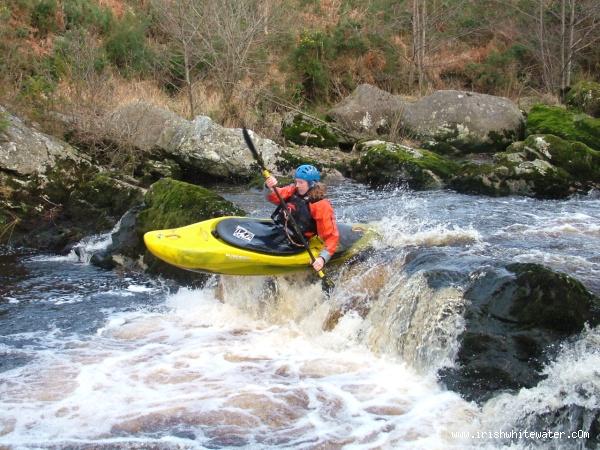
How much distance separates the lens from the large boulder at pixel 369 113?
45.7ft

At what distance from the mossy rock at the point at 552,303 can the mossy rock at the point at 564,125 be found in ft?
26.6

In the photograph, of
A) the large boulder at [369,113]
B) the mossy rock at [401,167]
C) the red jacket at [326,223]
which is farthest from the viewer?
the large boulder at [369,113]

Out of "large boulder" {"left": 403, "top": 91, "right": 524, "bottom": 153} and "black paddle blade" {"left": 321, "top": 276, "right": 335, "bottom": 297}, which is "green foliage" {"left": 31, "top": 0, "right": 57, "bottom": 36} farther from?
"black paddle blade" {"left": 321, "top": 276, "right": 335, "bottom": 297}

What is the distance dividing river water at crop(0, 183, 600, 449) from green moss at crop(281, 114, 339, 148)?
211 inches

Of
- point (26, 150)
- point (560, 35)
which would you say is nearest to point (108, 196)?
point (26, 150)

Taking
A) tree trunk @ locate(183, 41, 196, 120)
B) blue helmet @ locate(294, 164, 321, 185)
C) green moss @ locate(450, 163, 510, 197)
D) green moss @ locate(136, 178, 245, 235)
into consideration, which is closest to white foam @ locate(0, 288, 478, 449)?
blue helmet @ locate(294, 164, 321, 185)

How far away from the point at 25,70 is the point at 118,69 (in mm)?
2334

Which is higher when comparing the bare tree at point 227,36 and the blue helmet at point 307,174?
the bare tree at point 227,36

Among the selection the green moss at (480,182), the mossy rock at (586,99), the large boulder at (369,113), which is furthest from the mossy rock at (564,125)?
the green moss at (480,182)

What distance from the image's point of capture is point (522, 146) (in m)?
11.2

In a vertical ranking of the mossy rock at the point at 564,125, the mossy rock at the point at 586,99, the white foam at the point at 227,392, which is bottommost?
the white foam at the point at 227,392

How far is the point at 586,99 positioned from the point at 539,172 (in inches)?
220

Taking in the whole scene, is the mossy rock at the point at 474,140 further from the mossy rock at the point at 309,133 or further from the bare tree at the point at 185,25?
the bare tree at the point at 185,25

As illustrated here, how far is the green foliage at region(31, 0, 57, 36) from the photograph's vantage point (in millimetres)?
16094
